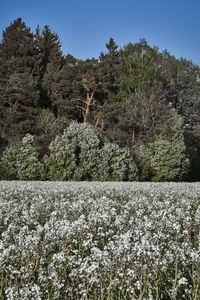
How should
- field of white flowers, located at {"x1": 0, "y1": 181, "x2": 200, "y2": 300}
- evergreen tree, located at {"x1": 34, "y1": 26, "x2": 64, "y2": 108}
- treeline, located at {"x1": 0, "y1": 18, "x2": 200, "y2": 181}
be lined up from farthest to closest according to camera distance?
evergreen tree, located at {"x1": 34, "y1": 26, "x2": 64, "y2": 108}
treeline, located at {"x1": 0, "y1": 18, "x2": 200, "y2": 181}
field of white flowers, located at {"x1": 0, "y1": 181, "x2": 200, "y2": 300}

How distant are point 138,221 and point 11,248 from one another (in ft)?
7.52

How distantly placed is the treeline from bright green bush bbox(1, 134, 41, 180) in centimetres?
7

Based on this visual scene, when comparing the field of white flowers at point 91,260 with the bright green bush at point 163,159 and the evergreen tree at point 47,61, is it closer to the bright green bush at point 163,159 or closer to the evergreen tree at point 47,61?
the bright green bush at point 163,159

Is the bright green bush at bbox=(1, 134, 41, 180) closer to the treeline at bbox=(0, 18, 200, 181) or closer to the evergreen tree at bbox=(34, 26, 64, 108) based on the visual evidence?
the treeline at bbox=(0, 18, 200, 181)

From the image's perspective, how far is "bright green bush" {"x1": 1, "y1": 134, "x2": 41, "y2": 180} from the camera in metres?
21.2

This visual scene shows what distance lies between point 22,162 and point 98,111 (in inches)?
571

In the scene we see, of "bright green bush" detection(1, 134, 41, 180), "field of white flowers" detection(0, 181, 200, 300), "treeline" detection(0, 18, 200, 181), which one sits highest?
"treeline" detection(0, 18, 200, 181)

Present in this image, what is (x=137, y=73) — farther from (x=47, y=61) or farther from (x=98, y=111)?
(x=47, y=61)

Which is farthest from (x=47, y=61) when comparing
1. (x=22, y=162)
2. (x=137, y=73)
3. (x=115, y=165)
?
(x=115, y=165)

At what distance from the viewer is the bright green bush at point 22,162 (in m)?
21.2

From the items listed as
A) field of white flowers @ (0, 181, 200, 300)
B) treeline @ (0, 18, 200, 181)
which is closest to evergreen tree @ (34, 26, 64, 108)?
treeline @ (0, 18, 200, 181)

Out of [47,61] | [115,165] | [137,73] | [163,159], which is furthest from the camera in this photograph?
[47,61]

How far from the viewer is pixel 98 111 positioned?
3381cm

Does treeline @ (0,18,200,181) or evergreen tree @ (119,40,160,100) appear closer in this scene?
treeline @ (0,18,200,181)
